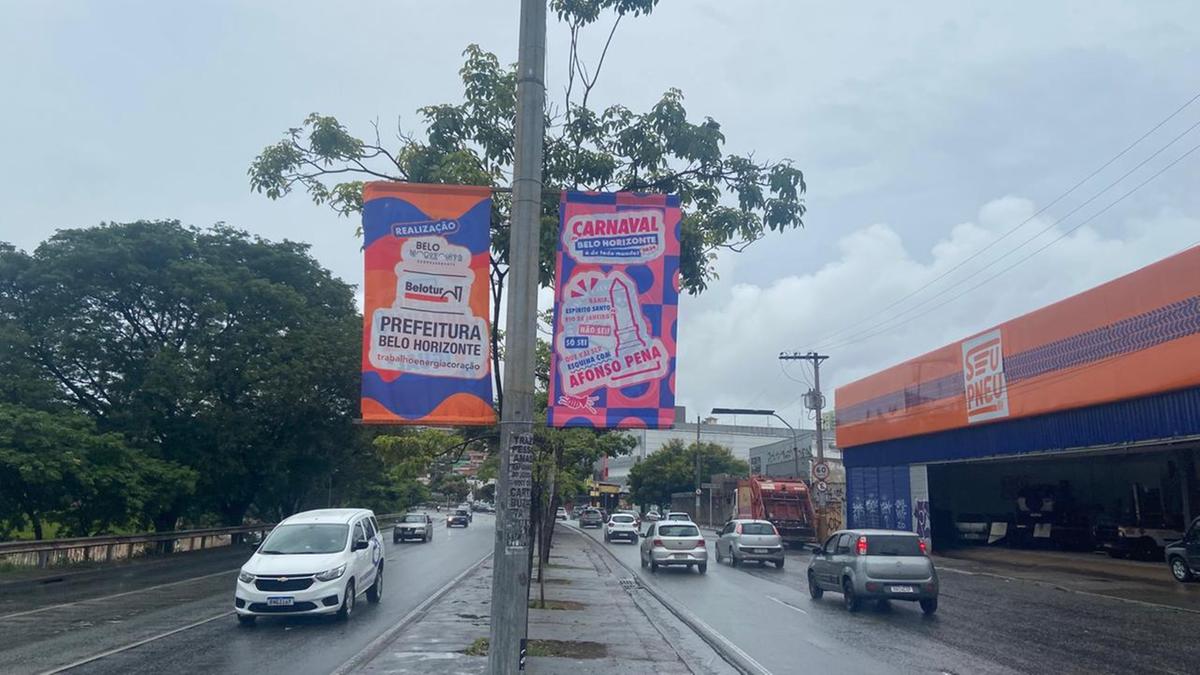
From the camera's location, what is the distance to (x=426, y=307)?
7566mm

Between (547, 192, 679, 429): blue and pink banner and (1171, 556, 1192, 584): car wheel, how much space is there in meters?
21.3

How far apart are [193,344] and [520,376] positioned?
3665 centimetres

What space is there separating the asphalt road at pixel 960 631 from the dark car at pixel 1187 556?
3.19 meters

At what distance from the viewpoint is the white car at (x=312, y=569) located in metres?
15.3

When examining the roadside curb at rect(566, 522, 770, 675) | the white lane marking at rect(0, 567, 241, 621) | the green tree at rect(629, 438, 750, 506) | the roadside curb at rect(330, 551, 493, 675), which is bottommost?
the white lane marking at rect(0, 567, 241, 621)

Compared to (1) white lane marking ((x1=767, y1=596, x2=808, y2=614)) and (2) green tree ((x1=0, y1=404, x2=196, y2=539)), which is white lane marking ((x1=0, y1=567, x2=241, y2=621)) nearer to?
(2) green tree ((x1=0, y1=404, x2=196, y2=539))

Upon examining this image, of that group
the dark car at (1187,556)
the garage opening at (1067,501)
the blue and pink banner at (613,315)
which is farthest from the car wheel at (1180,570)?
the blue and pink banner at (613,315)

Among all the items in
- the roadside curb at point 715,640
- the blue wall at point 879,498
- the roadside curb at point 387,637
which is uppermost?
the blue wall at point 879,498

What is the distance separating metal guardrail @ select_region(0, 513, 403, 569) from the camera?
29.2 metres

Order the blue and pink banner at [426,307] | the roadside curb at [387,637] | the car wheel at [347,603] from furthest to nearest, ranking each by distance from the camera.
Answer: the car wheel at [347,603], the roadside curb at [387,637], the blue and pink banner at [426,307]

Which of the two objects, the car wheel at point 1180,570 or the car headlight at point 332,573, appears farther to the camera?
the car wheel at point 1180,570

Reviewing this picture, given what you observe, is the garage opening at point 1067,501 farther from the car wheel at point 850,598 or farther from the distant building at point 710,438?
the distant building at point 710,438

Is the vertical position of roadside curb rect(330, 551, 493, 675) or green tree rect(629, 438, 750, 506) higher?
green tree rect(629, 438, 750, 506)

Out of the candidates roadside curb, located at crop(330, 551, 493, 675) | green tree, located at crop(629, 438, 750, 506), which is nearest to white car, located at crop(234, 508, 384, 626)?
roadside curb, located at crop(330, 551, 493, 675)
